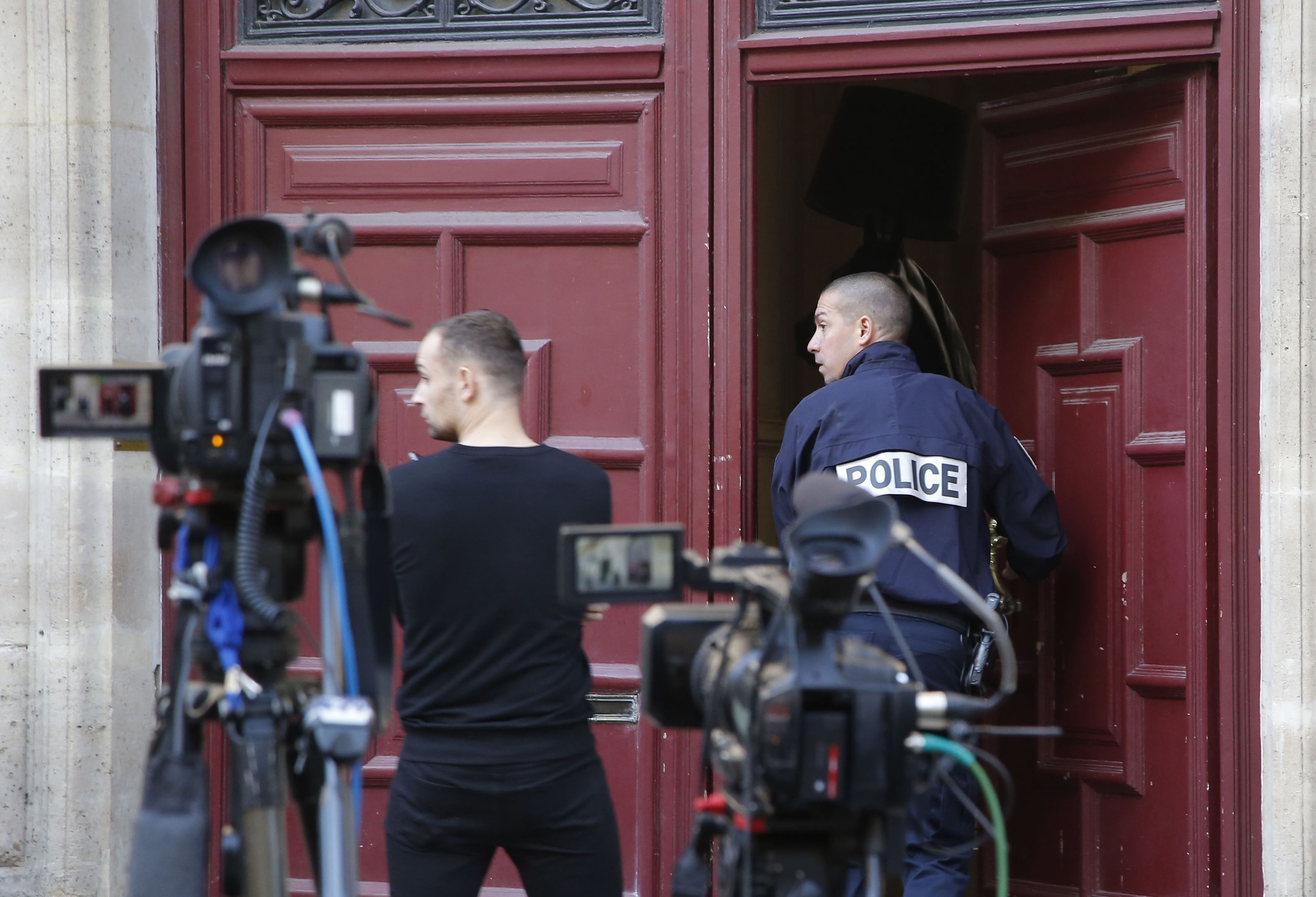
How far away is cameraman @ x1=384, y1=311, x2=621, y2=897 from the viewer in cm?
306

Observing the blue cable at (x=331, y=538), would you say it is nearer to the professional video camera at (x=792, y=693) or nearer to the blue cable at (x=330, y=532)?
the blue cable at (x=330, y=532)

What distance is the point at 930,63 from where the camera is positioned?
14.7ft

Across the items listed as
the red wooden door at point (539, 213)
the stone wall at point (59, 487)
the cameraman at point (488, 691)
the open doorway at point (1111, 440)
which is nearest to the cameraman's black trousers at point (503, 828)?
the cameraman at point (488, 691)

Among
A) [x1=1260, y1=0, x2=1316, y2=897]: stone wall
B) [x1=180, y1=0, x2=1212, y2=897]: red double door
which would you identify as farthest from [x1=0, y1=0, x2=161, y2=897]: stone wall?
[x1=1260, y1=0, x2=1316, y2=897]: stone wall

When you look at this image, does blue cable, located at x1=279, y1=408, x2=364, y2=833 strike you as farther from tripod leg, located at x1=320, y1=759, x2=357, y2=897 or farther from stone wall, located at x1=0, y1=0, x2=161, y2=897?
stone wall, located at x1=0, y1=0, x2=161, y2=897

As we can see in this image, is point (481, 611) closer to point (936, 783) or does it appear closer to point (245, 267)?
point (245, 267)

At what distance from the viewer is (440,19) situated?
473cm

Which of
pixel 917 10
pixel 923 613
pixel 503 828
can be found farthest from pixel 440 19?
pixel 503 828

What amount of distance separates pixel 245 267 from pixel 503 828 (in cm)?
132

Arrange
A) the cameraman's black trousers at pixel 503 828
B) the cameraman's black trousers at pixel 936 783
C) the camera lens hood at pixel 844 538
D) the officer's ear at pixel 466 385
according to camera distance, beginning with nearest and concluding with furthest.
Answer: the camera lens hood at pixel 844 538 < the cameraman's black trousers at pixel 503 828 < the officer's ear at pixel 466 385 < the cameraman's black trousers at pixel 936 783

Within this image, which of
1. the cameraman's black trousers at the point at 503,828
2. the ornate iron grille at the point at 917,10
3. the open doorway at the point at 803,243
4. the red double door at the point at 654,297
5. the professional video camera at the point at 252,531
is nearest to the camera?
the professional video camera at the point at 252,531

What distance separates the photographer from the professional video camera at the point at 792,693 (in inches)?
79.1

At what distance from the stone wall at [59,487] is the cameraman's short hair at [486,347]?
1.62 metres

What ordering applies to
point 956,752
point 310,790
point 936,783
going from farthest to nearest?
point 936,783 → point 310,790 → point 956,752
